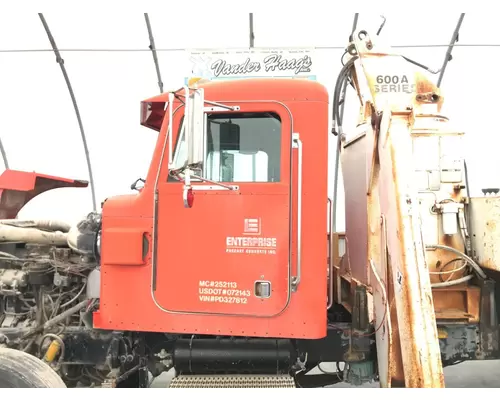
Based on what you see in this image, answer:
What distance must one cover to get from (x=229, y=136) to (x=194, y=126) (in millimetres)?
577

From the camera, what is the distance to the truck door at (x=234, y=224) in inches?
95.3

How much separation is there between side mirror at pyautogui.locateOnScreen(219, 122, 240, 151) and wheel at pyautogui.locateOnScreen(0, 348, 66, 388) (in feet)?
6.17

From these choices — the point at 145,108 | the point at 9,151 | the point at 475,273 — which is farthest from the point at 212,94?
the point at 9,151

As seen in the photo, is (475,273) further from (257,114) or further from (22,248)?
(22,248)

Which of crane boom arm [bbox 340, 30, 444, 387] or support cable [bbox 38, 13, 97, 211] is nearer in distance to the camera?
crane boom arm [bbox 340, 30, 444, 387]

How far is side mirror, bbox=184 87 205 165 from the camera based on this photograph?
2.01 m

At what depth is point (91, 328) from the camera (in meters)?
2.91

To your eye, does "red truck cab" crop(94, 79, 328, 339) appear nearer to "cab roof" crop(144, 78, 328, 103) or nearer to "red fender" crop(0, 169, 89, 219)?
"cab roof" crop(144, 78, 328, 103)

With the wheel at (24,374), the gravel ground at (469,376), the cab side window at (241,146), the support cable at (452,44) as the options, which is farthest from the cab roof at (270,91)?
the support cable at (452,44)

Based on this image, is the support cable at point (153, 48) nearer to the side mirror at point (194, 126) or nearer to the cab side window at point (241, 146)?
the cab side window at point (241, 146)

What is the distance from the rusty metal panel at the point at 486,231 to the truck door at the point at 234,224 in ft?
6.03

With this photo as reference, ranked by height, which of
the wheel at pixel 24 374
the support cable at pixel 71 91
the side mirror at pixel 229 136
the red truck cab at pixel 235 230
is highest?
the support cable at pixel 71 91

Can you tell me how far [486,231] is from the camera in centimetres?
322

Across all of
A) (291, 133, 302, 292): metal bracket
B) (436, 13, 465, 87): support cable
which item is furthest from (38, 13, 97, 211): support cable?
(436, 13, 465, 87): support cable
